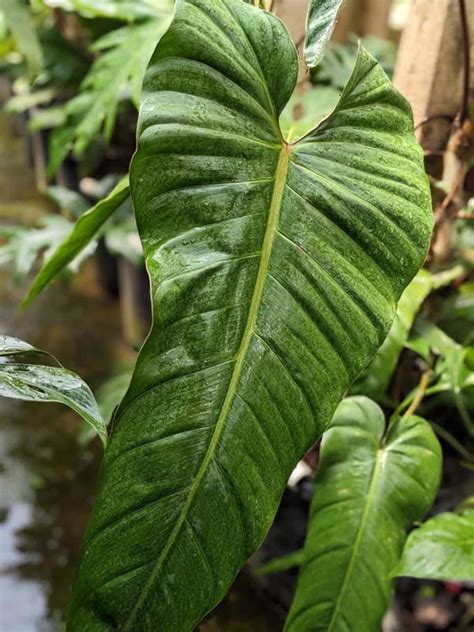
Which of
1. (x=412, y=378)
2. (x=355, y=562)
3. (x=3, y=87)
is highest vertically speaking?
(x=355, y=562)

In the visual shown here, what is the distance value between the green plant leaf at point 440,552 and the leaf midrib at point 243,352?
322 mm

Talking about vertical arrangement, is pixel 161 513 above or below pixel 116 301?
above

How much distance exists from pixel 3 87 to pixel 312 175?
16.1 ft

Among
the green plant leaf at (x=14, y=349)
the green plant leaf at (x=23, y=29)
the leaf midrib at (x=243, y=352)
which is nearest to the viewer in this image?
the leaf midrib at (x=243, y=352)

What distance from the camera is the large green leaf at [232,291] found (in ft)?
1.87

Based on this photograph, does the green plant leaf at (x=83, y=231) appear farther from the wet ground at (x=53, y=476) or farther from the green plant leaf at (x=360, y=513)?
the wet ground at (x=53, y=476)

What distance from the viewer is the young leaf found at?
1.94ft

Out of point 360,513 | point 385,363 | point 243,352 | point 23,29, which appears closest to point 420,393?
point 385,363

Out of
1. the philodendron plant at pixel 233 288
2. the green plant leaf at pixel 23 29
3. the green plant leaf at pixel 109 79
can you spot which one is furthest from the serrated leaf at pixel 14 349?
the green plant leaf at pixel 109 79

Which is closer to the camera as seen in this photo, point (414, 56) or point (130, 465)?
point (130, 465)

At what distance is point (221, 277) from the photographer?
621 mm

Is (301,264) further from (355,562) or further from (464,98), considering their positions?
(464,98)

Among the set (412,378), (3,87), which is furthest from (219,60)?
(3,87)

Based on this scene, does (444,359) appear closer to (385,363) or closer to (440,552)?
(385,363)
